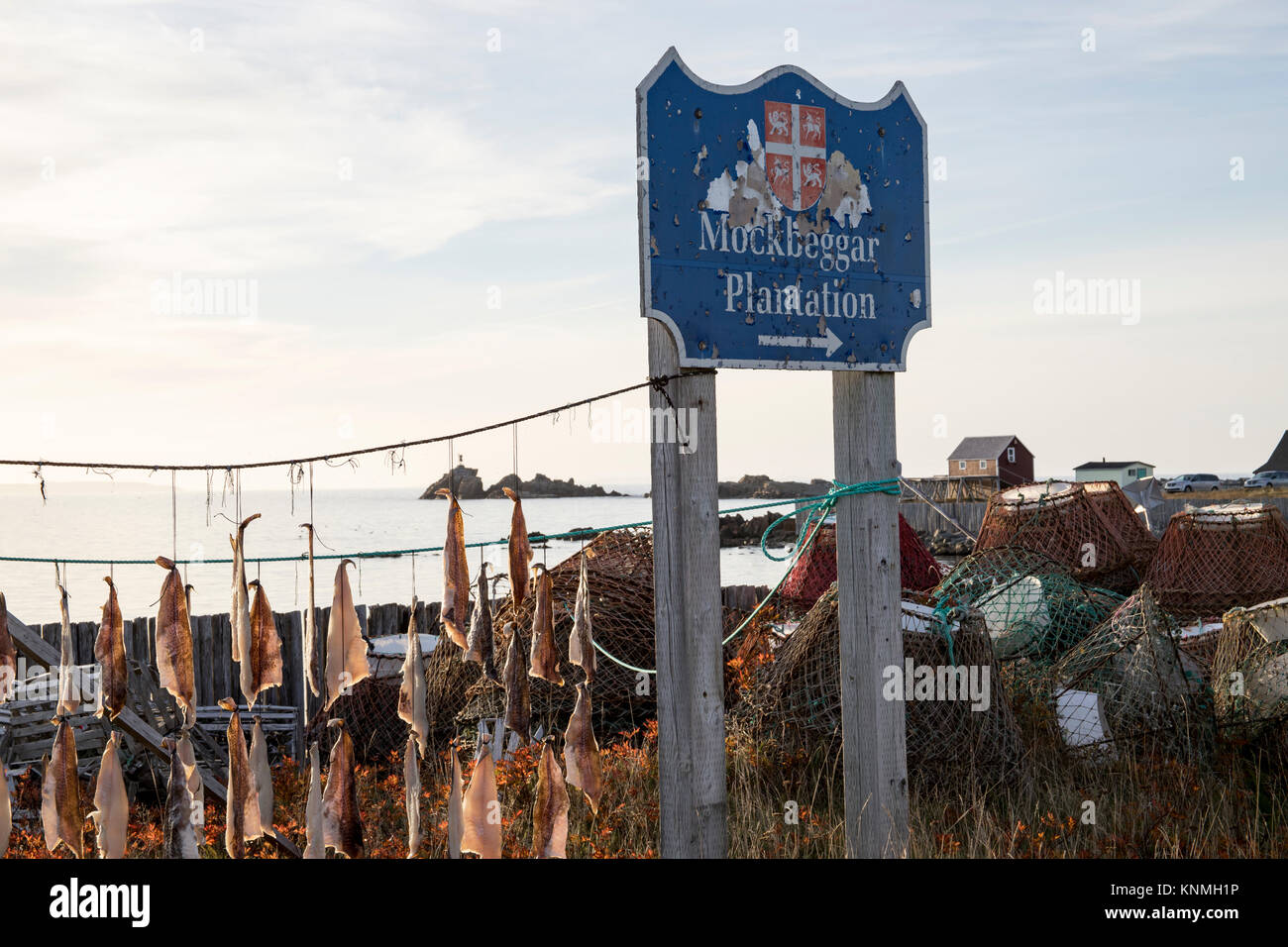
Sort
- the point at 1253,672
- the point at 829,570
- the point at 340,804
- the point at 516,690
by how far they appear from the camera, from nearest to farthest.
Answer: the point at 340,804
the point at 516,690
the point at 1253,672
the point at 829,570

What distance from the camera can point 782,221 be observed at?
→ 15.6 feet

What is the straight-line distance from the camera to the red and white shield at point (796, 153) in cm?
476

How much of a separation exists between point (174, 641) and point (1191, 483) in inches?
2716

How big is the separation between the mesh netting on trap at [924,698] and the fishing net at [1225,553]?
7124 millimetres

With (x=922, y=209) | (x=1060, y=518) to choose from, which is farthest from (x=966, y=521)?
(x=922, y=209)

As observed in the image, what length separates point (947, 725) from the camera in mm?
7504

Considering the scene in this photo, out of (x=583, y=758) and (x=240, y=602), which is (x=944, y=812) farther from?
(x=240, y=602)

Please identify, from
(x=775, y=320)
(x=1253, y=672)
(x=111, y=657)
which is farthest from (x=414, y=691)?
(x=1253, y=672)

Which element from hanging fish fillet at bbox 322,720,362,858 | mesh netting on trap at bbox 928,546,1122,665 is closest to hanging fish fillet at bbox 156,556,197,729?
hanging fish fillet at bbox 322,720,362,858

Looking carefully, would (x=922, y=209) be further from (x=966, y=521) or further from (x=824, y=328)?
(x=966, y=521)

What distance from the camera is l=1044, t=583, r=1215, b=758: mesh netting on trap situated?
8.24 m

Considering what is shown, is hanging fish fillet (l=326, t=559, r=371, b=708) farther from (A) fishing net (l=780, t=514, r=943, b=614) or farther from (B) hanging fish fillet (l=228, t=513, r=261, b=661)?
(A) fishing net (l=780, t=514, r=943, b=614)
